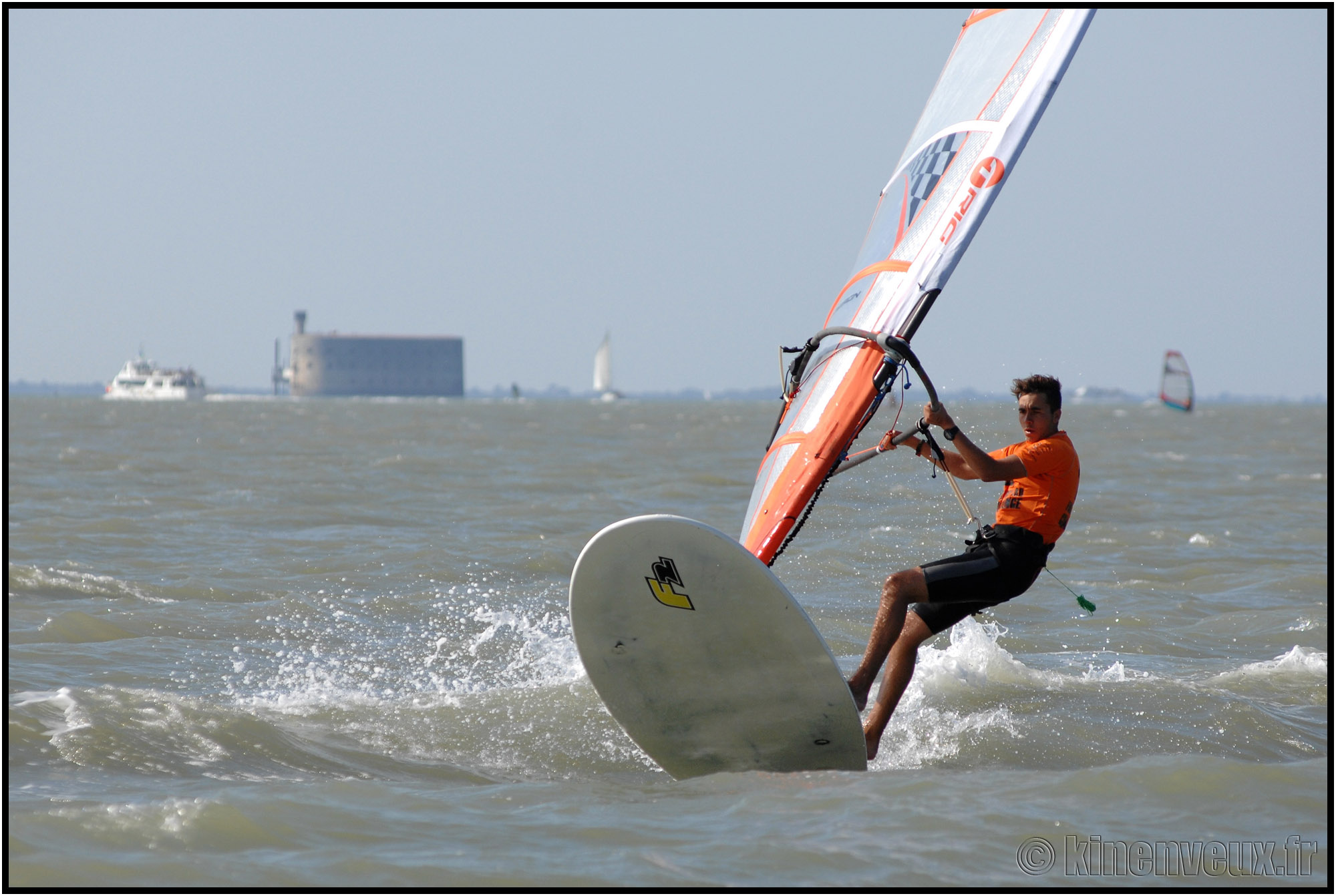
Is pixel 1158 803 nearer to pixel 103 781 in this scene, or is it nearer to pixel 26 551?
pixel 103 781

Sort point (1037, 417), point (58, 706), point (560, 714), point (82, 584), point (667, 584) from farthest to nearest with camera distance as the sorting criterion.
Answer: point (82, 584) < point (560, 714) < point (58, 706) < point (1037, 417) < point (667, 584)

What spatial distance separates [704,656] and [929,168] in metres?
2.14

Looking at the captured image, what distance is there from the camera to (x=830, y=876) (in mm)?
2938

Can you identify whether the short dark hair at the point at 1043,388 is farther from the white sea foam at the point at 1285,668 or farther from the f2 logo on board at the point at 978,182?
the white sea foam at the point at 1285,668

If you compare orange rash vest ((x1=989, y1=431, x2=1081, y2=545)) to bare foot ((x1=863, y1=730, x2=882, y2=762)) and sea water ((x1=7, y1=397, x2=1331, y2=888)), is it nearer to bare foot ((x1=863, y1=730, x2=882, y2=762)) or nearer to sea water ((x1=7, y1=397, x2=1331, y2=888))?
sea water ((x1=7, y1=397, x2=1331, y2=888))

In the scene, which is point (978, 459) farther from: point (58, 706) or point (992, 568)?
point (58, 706)

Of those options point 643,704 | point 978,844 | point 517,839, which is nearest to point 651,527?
point 643,704

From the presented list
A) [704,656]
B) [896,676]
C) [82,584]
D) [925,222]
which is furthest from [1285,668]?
[82,584]

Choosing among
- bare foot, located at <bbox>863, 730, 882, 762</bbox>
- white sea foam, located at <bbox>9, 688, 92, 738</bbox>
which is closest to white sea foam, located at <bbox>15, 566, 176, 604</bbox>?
white sea foam, located at <bbox>9, 688, 92, 738</bbox>

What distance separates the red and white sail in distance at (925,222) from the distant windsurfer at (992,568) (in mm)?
579

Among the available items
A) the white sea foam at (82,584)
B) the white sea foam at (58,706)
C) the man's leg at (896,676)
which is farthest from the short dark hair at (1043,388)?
the white sea foam at (82,584)

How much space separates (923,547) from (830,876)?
5990 millimetres

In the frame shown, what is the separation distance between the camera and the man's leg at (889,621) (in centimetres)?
384

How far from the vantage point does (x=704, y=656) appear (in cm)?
377
